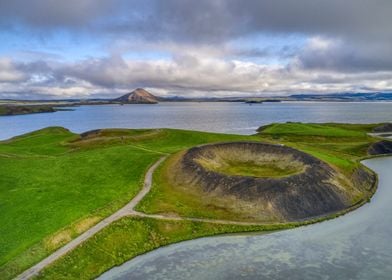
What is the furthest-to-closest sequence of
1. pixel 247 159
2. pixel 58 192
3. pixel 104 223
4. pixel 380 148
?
pixel 380 148 < pixel 247 159 < pixel 58 192 < pixel 104 223

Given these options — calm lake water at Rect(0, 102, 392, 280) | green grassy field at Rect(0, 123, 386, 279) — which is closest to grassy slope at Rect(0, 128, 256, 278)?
green grassy field at Rect(0, 123, 386, 279)

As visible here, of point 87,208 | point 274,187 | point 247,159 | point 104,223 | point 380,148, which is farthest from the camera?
point 380,148

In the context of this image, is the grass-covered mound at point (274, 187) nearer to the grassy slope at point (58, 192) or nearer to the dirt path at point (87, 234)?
the dirt path at point (87, 234)

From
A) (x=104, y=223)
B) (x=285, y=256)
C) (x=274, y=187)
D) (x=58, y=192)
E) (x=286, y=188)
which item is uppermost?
(x=274, y=187)

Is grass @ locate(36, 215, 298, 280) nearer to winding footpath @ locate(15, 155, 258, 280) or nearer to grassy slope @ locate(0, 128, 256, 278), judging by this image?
winding footpath @ locate(15, 155, 258, 280)

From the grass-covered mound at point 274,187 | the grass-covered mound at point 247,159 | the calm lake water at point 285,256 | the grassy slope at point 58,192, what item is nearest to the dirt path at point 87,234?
the grassy slope at point 58,192

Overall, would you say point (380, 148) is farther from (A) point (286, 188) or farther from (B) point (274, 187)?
(B) point (274, 187)

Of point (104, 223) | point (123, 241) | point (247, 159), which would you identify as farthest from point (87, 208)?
point (247, 159)
